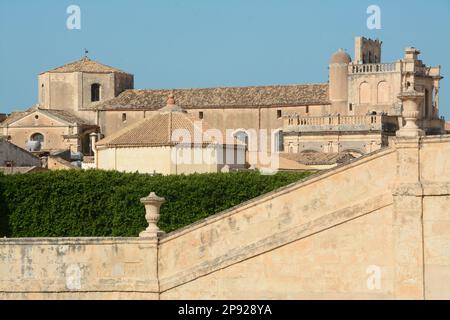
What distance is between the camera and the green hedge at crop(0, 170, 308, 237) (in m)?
34.5

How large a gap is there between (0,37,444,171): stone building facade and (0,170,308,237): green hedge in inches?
1372

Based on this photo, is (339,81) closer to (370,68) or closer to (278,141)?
(370,68)

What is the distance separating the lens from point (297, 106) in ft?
247

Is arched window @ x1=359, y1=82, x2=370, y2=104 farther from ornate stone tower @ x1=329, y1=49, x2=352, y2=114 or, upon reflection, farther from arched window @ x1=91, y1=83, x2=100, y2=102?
arched window @ x1=91, y1=83, x2=100, y2=102

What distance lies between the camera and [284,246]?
21.1 meters

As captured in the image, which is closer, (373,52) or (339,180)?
(339,180)

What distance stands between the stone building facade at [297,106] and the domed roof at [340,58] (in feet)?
0.19

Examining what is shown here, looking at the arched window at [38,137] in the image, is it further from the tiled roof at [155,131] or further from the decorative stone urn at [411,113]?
the decorative stone urn at [411,113]

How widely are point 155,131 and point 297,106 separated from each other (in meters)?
30.9

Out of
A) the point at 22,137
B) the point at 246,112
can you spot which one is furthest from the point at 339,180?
the point at 22,137

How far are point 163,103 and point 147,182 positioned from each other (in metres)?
42.8

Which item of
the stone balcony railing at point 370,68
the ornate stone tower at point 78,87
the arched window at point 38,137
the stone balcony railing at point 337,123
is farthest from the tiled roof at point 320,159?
the ornate stone tower at point 78,87

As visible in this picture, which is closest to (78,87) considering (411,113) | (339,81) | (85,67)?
(85,67)
